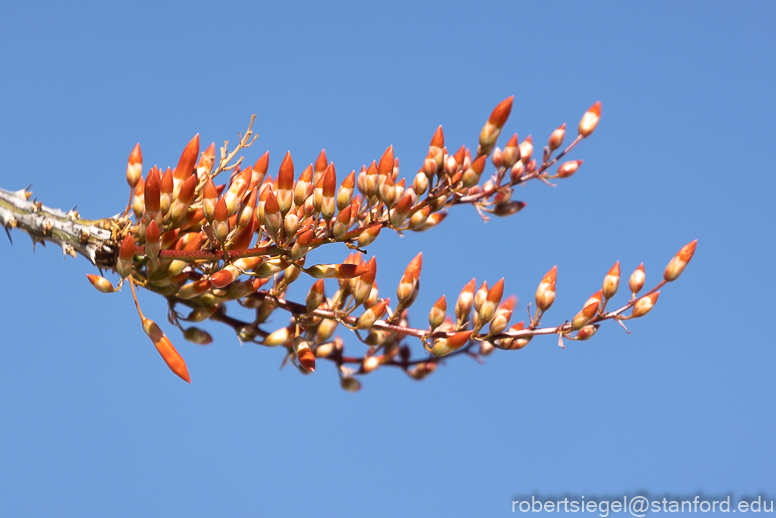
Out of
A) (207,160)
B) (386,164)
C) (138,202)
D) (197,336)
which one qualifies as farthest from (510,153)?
(197,336)

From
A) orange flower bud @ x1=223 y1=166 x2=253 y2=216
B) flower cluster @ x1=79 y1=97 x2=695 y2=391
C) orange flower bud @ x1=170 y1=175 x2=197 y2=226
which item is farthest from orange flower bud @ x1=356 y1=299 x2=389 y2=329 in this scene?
orange flower bud @ x1=170 y1=175 x2=197 y2=226

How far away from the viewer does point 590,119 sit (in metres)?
2.33

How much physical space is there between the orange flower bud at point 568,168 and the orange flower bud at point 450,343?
1.97 ft

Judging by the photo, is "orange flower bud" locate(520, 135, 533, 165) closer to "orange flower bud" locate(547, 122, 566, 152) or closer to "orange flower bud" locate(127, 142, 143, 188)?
"orange flower bud" locate(547, 122, 566, 152)

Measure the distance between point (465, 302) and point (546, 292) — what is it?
0.28 meters

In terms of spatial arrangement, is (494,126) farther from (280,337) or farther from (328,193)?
(280,337)

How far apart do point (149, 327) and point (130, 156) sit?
571 mm

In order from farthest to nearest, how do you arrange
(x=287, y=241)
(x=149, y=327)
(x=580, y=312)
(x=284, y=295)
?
(x=284, y=295) → (x=580, y=312) → (x=149, y=327) → (x=287, y=241)

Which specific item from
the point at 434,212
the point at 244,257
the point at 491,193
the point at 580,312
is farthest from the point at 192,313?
the point at 580,312

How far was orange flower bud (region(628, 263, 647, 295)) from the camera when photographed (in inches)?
91.2

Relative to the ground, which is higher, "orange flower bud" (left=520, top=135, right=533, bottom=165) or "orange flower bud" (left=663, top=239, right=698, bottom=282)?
"orange flower bud" (left=520, top=135, right=533, bottom=165)

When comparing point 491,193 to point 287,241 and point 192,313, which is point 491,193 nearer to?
point 287,241

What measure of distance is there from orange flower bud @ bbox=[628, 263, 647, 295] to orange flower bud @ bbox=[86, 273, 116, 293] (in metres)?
1.59

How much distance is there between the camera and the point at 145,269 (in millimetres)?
2252
